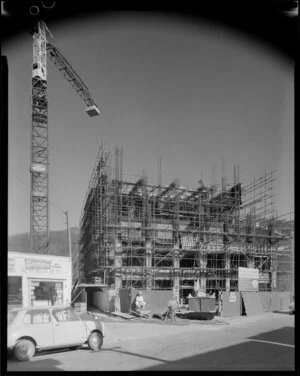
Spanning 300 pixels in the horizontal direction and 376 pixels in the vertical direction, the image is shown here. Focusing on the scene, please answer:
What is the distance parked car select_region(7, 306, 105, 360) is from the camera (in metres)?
5.88

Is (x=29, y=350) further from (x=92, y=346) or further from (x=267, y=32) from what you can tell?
(x=267, y=32)

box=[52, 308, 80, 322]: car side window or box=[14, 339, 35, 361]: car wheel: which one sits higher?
box=[52, 308, 80, 322]: car side window

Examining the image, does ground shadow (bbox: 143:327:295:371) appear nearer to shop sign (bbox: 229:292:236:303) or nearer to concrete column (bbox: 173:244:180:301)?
shop sign (bbox: 229:292:236:303)

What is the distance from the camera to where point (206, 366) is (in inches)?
228

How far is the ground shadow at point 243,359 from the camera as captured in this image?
577 cm

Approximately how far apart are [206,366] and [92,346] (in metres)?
2.25

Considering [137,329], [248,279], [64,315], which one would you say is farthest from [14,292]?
[248,279]

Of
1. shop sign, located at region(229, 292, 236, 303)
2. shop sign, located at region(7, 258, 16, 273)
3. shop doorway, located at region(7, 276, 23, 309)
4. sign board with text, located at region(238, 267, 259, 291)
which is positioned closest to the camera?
shop doorway, located at region(7, 276, 23, 309)

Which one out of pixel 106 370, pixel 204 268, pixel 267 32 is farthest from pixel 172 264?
pixel 267 32

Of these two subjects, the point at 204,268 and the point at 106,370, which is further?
the point at 204,268

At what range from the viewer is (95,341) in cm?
693

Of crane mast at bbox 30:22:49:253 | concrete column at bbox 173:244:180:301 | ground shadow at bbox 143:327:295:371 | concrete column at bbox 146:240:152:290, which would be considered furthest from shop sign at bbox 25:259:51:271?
concrete column at bbox 173:244:180:301

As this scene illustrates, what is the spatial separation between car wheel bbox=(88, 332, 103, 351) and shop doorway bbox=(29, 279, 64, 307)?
0.91 m

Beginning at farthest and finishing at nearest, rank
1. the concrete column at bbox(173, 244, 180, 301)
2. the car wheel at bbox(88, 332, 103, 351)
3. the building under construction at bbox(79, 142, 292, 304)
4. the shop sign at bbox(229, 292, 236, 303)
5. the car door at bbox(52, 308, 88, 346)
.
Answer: the concrete column at bbox(173, 244, 180, 301) → the shop sign at bbox(229, 292, 236, 303) → the building under construction at bbox(79, 142, 292, 304) → the car wheel at bbox(88, 332, 103, 351) → the car door at bbox(52, 308, 88, 346)
